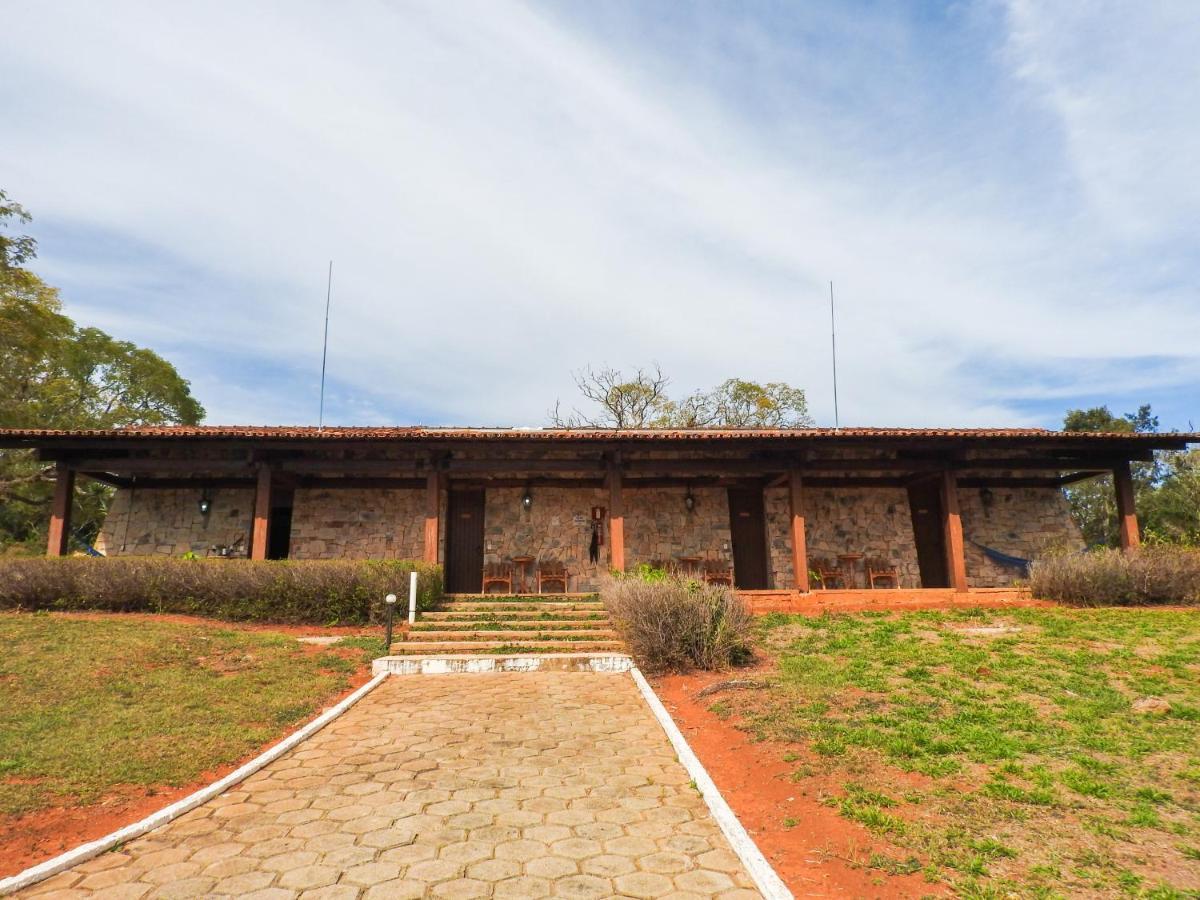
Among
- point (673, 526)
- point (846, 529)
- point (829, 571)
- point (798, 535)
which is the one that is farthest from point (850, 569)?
point (673, 526)

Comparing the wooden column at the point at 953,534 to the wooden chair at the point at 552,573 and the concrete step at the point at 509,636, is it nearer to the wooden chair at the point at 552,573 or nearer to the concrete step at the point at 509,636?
the concrete step at the point at 509,636

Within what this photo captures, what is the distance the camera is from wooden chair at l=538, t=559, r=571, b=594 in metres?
13.8

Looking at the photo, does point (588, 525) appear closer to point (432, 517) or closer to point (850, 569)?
point (432, 517)

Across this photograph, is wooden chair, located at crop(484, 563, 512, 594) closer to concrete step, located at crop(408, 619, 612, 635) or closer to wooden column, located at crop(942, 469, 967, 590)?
concrete step, located at crop(408, 619, 612, 635)

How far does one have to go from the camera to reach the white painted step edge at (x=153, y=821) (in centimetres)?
341

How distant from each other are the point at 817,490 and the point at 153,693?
12168 mm

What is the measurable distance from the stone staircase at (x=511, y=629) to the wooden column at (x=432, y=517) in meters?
0.92

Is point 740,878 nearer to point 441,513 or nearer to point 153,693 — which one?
point 153,693

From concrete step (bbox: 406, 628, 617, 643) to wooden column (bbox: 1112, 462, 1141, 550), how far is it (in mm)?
10250

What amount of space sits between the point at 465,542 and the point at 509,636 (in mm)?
5228

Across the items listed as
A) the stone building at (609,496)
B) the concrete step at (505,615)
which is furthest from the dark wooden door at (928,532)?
the concrete step at (505,615)

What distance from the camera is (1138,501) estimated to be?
26.3 meters

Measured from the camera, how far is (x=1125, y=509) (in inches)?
514

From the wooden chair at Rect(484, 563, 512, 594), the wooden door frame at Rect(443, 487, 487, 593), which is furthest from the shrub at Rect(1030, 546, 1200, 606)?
the wooden door frame at Rect(443, 487, 487, 593)
